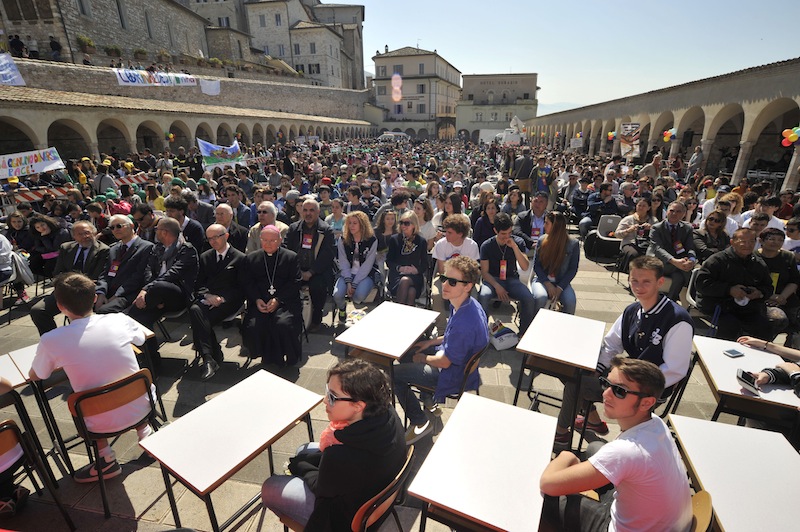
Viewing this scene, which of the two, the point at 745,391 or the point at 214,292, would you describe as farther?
the point at 214,292

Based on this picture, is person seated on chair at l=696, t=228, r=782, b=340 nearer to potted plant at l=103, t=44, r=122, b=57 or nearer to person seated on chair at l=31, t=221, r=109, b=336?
person seated on chair at l=31, t=221, r=109, b=336

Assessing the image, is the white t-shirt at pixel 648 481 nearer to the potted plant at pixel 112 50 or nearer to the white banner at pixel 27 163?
the white banner at pixel 27 163

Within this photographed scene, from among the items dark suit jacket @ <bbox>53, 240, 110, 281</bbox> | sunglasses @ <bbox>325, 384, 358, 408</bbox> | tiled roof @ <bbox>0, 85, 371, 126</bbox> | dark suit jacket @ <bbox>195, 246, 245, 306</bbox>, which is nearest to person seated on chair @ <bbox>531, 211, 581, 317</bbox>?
sunglasses @ <bbox>325, 384, 358, 408</bbox>

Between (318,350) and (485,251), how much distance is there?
2717 mm

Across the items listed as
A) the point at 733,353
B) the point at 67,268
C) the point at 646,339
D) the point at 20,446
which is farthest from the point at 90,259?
the point at 733,353

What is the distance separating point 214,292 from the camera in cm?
482

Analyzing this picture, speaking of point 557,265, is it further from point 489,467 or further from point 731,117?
point 731,117

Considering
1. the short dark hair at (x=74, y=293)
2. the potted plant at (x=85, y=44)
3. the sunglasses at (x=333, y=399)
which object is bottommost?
the sunglasses at (x=333, y=399)

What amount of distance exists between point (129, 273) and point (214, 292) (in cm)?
109

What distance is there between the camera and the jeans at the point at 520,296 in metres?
4.92

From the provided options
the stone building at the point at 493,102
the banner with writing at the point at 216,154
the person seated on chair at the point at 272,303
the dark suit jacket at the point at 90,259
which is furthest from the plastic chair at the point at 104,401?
the stone building at the point at 493,102

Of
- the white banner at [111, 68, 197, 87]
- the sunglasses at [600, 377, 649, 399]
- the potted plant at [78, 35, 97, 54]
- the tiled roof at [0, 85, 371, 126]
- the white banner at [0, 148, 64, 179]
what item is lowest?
the sunglasses at [600, 377, 649, 399]

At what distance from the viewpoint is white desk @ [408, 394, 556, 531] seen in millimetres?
1813

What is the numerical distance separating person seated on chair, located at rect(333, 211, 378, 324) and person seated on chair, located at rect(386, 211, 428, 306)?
0.33 m
